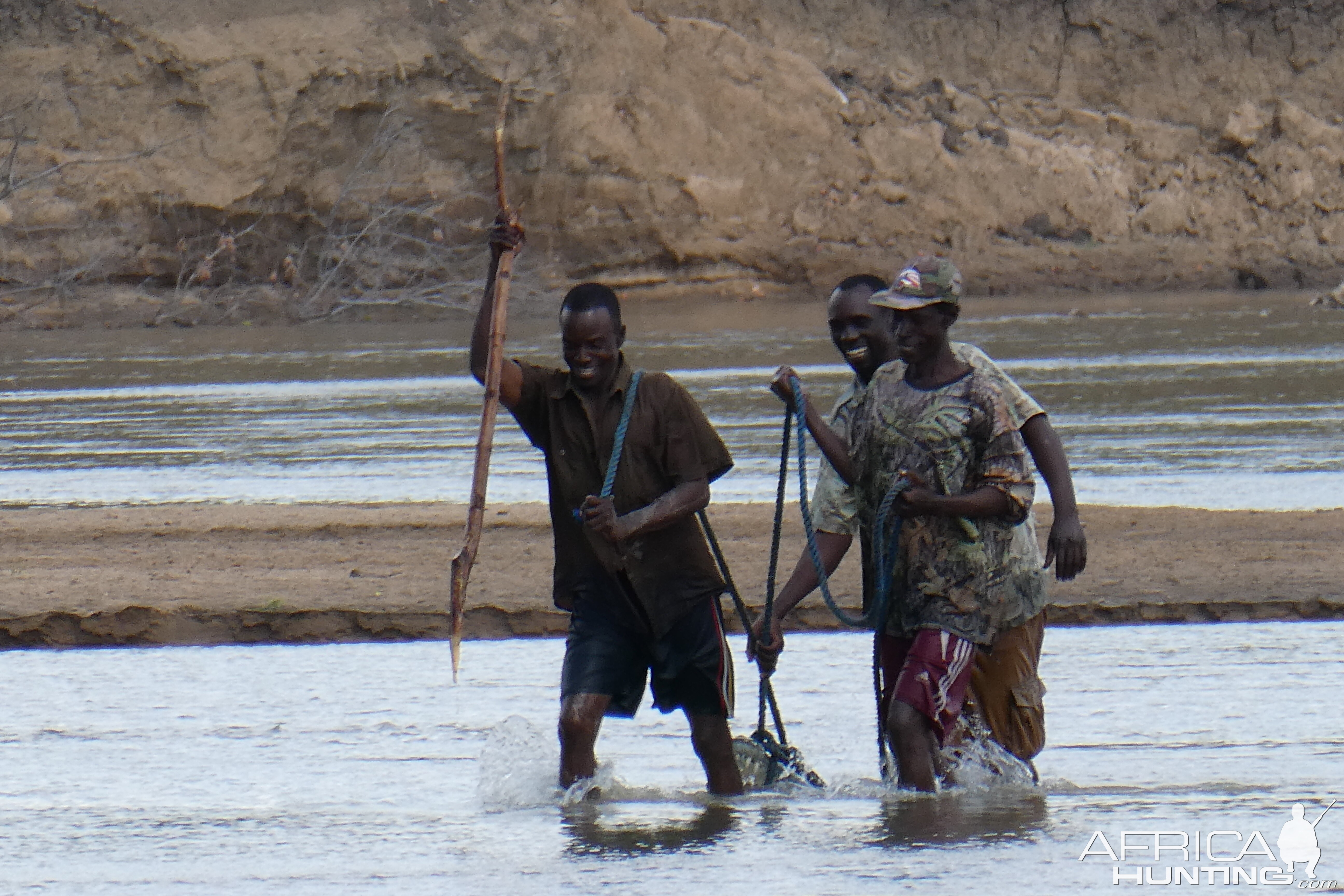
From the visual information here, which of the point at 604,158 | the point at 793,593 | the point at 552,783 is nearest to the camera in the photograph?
the point at 793,593

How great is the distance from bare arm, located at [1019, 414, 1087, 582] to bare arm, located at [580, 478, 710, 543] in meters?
0.79

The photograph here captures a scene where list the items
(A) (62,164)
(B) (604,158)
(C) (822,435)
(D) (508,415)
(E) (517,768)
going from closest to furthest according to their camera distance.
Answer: (C) (822,435), (E) (517,768), (D) (508,415), (A) (62,164), (B) (604,158)

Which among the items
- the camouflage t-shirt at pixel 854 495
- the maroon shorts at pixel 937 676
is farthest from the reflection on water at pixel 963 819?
the camouflage t-shirt at pixel 854 495

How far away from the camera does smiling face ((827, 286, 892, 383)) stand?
5.42 metres

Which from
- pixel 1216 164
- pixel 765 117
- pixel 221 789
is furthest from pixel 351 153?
pixel 221 789

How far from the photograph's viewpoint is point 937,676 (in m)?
5.09

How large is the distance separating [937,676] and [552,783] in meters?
1.26

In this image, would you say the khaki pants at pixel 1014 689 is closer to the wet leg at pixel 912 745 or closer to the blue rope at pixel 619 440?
the wet leg at pixel 912 745

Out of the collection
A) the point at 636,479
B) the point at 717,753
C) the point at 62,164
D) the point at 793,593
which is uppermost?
the point at 62,164

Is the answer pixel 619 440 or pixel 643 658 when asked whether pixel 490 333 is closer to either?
pixel 619 440

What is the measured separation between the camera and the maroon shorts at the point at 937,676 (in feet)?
16.7

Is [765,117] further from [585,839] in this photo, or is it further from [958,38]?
[585,839]

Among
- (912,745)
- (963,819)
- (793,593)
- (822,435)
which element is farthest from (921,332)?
(963,819)

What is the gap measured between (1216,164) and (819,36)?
8.11 meters
